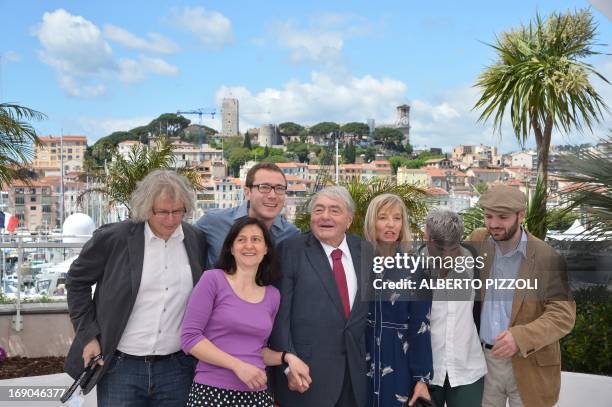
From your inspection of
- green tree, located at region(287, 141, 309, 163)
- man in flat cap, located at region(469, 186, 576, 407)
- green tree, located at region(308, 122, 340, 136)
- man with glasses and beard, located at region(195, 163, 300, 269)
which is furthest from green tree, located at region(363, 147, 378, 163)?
man in flat cap, located at region(469, 186, 576, 407)

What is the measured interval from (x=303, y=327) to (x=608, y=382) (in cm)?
273

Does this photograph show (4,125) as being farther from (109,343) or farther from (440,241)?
(440,241)

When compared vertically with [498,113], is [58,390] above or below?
below

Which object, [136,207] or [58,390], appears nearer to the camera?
[136,207]

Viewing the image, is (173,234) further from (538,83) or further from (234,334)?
(538,83)

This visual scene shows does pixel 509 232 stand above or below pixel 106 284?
above

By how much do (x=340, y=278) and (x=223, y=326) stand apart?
503mm

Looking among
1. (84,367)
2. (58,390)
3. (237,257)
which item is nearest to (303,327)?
(237,257)

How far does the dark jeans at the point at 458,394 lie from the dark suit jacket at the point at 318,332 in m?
0.31

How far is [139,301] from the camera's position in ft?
8.56

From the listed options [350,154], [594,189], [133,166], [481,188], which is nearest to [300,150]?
[350,154]

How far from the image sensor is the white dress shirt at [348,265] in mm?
2643

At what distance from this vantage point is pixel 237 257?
2.52 meters

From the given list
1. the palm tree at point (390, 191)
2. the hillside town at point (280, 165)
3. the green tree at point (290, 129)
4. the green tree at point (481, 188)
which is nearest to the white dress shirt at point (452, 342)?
the green tree at point (481, 188)
